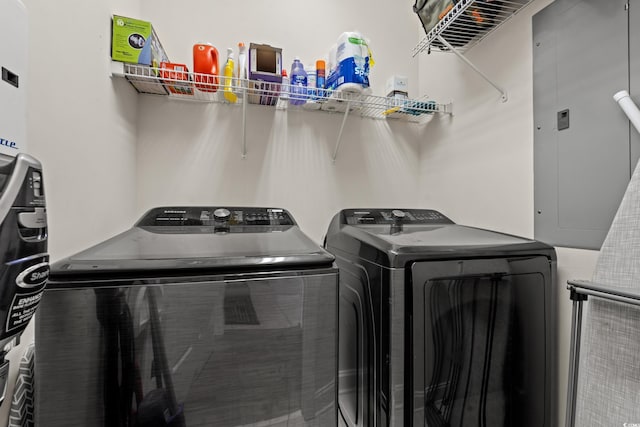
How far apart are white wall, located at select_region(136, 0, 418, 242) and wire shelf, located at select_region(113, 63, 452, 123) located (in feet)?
→ 0.21

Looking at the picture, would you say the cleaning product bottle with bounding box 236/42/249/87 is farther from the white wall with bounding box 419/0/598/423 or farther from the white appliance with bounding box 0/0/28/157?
the white wall with bounding box 419/0/598/423

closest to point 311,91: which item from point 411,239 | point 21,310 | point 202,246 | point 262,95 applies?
point 262,95

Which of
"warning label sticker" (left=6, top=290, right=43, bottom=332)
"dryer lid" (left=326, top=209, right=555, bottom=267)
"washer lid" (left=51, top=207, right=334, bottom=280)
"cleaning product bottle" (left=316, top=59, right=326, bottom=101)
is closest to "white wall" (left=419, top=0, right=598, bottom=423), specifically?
"dryer lid" (left=326, top=209, right=555, bottom=267)

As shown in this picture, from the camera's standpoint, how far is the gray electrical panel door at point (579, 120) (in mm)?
Result: 1098

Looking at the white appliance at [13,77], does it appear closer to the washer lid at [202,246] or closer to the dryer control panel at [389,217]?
the washer lid at [202,246]

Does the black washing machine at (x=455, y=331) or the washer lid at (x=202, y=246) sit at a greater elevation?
the washer lid at (x=202, y=246)

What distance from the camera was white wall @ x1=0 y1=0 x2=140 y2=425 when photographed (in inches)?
34.6

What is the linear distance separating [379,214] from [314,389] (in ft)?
3.36

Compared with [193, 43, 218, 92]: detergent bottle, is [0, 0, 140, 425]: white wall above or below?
below

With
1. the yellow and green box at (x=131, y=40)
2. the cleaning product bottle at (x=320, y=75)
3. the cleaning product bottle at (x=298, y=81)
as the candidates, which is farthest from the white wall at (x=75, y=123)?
the cleaning product bottle at (x=320, y=75)

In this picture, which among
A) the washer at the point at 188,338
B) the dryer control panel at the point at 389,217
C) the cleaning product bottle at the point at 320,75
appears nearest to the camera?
the washer at the point at 188,338

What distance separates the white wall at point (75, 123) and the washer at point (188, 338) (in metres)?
0.23

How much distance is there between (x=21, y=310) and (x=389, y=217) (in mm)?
1500

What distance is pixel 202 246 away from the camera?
1.00 m
